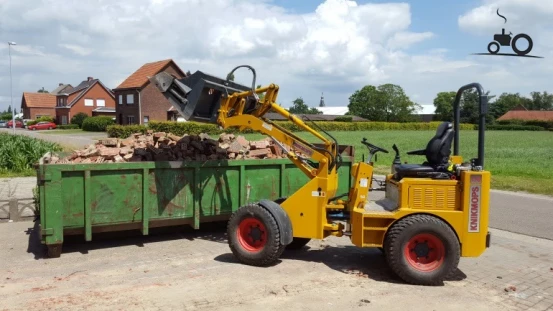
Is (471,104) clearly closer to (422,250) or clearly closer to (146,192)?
(422,250)

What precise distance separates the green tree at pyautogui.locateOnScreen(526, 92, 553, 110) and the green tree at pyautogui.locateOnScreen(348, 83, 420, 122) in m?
42.6

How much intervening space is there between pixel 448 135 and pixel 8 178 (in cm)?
1425

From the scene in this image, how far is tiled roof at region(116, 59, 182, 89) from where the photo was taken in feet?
174

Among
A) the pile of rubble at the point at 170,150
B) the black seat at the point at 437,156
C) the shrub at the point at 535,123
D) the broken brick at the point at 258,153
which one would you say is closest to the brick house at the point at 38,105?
the shrub at the point at 535,123

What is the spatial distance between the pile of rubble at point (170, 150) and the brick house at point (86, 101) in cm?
6905

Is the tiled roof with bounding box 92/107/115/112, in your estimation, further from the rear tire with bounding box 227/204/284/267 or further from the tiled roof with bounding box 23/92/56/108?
the rear tire with bounding box 227/204/284/267

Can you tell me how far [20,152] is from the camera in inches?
691

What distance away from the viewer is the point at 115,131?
39.4 m

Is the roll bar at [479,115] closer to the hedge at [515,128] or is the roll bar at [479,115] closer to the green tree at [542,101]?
the hedge at [515,128]

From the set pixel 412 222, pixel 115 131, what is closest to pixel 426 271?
pixel 412 222

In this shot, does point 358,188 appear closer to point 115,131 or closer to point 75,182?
point 75,182

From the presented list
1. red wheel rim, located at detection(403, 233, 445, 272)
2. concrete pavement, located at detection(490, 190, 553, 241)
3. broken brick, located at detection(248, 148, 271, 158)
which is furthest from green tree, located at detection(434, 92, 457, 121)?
red wheel rim, located at detection(403, 233, 445, 272)

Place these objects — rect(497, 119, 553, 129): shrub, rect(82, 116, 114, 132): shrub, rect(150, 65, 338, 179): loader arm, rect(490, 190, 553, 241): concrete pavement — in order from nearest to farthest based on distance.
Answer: rect(150, 65, 338, 179): loader arm, rect(490, 190, 553, 241): concrete pavement, rect(82, 116, 114, 132): shrub, rect(497, 119, 553, 129): shrub

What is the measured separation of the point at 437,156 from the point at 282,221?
204 cm
